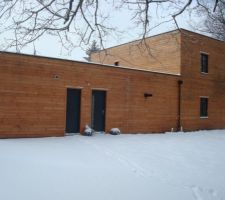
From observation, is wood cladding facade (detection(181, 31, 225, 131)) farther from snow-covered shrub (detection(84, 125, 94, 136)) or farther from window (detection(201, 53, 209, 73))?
snow-covered shrub (detection(84, 125, 94, 136))

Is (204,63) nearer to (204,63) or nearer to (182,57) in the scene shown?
(204,63)

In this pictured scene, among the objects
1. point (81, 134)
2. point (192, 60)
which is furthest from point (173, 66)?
point (81, 134)

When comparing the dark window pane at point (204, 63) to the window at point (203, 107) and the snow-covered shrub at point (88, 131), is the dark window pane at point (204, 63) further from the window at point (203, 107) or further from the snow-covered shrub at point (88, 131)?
the snow-covered shrub at point (88, 131)

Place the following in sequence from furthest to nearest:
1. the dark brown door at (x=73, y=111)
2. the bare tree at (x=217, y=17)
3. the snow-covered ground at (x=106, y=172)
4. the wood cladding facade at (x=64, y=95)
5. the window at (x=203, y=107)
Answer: the window at (x=203, y=107) < the dark brown door at (x=73, y=111) < the wood cladding facade at (x=64, y=95) < the bare tree at (x=217, y=17) < the snow-covered ground at (x=106, y=172)

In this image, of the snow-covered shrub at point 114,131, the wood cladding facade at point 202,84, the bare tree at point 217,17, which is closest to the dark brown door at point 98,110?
the snow-covered shrub at point 114,131

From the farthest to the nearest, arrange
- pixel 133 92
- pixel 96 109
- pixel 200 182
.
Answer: pixel 133 92 → pixel 96 109 → pixel 200 182

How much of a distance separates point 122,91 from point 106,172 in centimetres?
906

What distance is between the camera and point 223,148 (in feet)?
42.5

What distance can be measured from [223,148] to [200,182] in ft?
20.2

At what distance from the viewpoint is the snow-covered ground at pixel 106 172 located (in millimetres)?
6141

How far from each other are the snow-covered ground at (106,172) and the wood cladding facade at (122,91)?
5.91ft

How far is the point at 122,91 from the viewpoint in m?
16.5

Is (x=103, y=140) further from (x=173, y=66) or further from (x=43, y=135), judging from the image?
(x=173, y=66)

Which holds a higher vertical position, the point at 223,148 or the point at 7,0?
the point at 7,0
